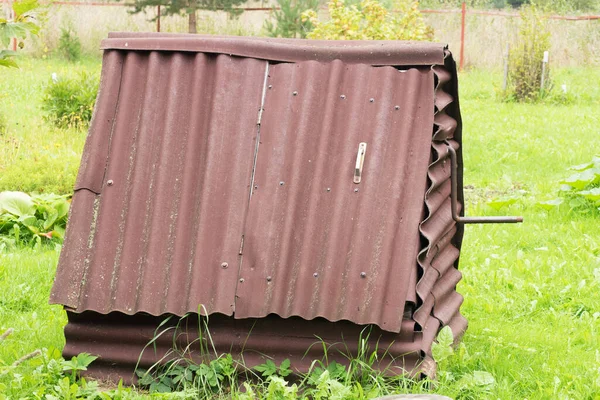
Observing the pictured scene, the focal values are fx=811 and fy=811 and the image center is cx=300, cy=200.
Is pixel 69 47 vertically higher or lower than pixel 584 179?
higher

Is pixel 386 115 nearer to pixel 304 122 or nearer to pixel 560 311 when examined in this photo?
pixel 304 122

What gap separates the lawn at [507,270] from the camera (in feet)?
15.2

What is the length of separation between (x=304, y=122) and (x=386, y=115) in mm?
447

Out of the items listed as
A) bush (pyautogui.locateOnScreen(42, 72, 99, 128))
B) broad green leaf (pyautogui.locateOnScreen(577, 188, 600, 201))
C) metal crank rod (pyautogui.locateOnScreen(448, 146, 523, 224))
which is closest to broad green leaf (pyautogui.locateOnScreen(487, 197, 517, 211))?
broad green leaf (pyautogui.locateOnScreen(577, 188, 600, 201))

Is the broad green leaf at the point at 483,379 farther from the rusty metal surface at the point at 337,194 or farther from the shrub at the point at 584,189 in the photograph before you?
the shrub at the point at 584,189

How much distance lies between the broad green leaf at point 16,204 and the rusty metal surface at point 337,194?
444cm

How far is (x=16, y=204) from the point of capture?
8117mm

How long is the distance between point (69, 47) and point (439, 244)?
68.9 ft

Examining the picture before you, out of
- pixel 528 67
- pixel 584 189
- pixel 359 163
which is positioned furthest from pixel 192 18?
pixel 359 163

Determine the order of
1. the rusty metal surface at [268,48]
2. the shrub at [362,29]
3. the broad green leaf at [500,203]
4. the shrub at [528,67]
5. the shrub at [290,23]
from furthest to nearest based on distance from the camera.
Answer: the shrub at [290,23]
the shrub at [528,67]
the shrub at [362,29]
the broad green leaf at [500,203]
the rusty metal surface at [268,48]

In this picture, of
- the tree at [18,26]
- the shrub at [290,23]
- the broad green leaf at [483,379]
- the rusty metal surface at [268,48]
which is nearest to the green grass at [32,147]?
the rusty metal surface at [268,48]

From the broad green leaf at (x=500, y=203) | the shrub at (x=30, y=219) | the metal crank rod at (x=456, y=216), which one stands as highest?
the metal crank rod at (x=456, y=216)

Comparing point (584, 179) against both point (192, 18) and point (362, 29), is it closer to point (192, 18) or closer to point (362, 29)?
point (362, 29)

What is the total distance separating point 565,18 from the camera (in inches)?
955
